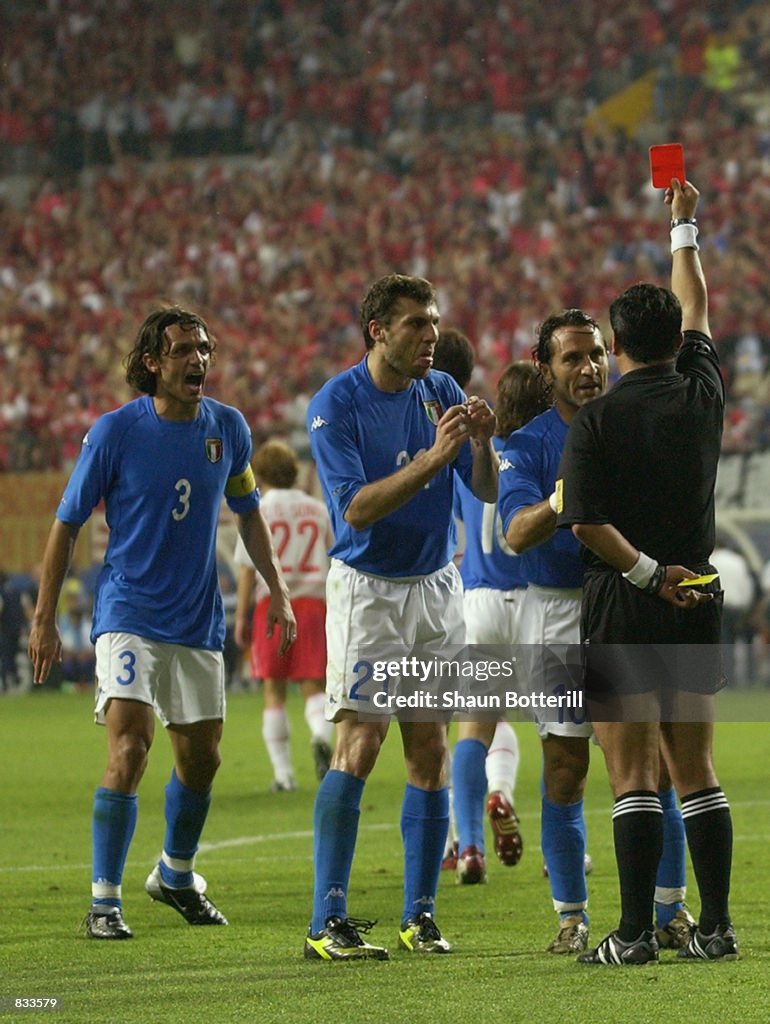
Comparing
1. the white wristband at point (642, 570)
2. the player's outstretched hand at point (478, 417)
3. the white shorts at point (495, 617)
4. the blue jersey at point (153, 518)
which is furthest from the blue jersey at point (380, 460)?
the white shorts at point (495, 617)

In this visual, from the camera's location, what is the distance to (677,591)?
16.1 ft

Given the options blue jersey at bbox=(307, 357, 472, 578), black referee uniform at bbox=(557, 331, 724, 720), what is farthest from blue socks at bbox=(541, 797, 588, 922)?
blue jersey at bbox=(307, 357, 472, 578)

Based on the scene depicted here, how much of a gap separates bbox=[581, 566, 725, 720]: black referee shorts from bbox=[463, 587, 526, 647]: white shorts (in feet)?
8.04

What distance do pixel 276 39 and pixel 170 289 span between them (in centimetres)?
582

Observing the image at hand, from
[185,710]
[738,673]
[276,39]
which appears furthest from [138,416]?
[276,39]

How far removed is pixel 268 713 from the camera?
10.7 meters

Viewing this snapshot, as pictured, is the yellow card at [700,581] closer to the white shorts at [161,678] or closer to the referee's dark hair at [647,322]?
the referee's dark hair at [647,322]

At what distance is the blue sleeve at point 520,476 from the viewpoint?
5453mm

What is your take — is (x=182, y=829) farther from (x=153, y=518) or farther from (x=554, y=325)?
(x=554, y=325)

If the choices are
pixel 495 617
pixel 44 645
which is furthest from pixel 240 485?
pixel 495 617

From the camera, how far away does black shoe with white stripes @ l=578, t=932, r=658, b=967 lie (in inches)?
196

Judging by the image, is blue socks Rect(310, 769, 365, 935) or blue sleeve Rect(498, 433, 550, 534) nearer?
blue socks Rect(310, 769, 365, 935)

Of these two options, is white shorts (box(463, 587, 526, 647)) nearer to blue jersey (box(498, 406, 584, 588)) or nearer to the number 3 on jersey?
blue jersey (box(498, 406, 584, 588))

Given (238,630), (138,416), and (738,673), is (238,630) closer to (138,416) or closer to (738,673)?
(138,416)
